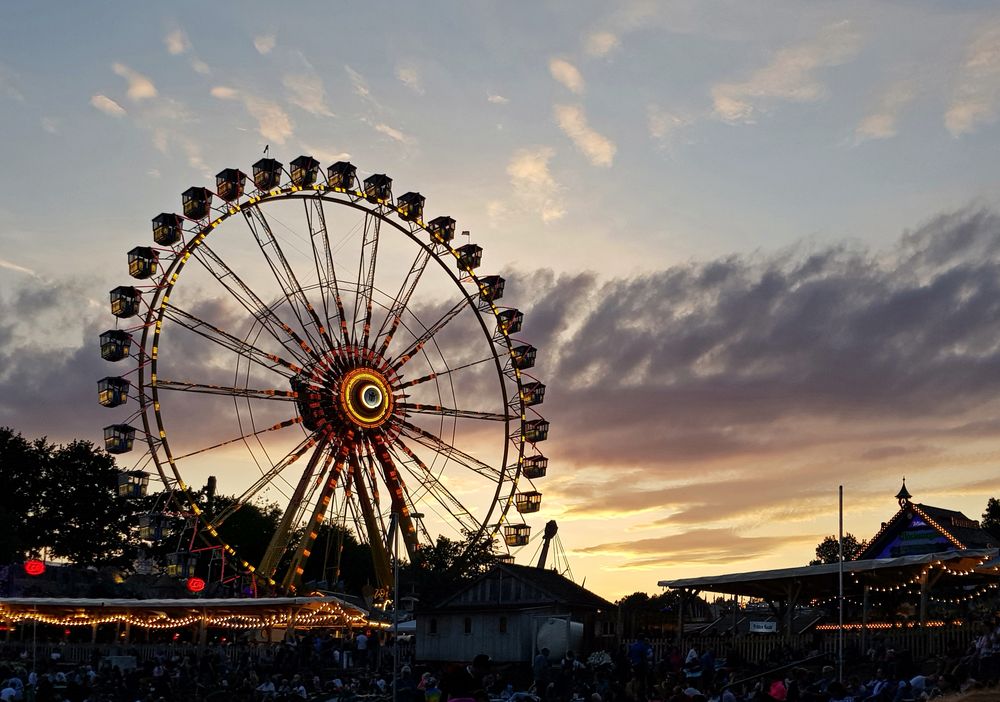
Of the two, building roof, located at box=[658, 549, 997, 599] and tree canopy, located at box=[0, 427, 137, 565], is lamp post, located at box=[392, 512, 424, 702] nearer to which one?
building roof, located at box=[658, 549, 997, 599]

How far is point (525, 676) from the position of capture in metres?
36.4

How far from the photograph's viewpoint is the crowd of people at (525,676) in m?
22.7

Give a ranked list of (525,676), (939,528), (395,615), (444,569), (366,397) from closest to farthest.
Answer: (395,615) < (525,676) < (939,528) < (366,397) < (444,569)

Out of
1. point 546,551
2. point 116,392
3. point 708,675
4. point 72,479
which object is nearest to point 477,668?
point 708,675

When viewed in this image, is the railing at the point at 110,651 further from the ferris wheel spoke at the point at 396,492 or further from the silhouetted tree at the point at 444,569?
the silhouetted tree at the point at 444,569

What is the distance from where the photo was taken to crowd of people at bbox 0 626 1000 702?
74.5 ft

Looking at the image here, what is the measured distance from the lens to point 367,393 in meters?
47.8

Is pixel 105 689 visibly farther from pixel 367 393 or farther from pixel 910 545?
pixel 910 545

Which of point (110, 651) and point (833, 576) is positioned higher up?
point (833, 576)

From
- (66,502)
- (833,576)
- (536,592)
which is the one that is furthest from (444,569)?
(833,576)

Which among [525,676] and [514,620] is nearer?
[525,676]

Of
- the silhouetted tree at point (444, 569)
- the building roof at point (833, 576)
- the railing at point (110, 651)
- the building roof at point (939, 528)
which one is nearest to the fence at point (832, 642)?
the building roof at point (833, 576)

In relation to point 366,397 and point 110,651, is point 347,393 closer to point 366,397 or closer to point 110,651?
point 366,397

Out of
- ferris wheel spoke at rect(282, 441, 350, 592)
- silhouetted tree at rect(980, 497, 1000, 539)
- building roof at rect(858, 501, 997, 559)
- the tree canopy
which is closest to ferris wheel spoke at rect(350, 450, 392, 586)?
ferris wheel spoke at rect(282, 441, 350, 592)
